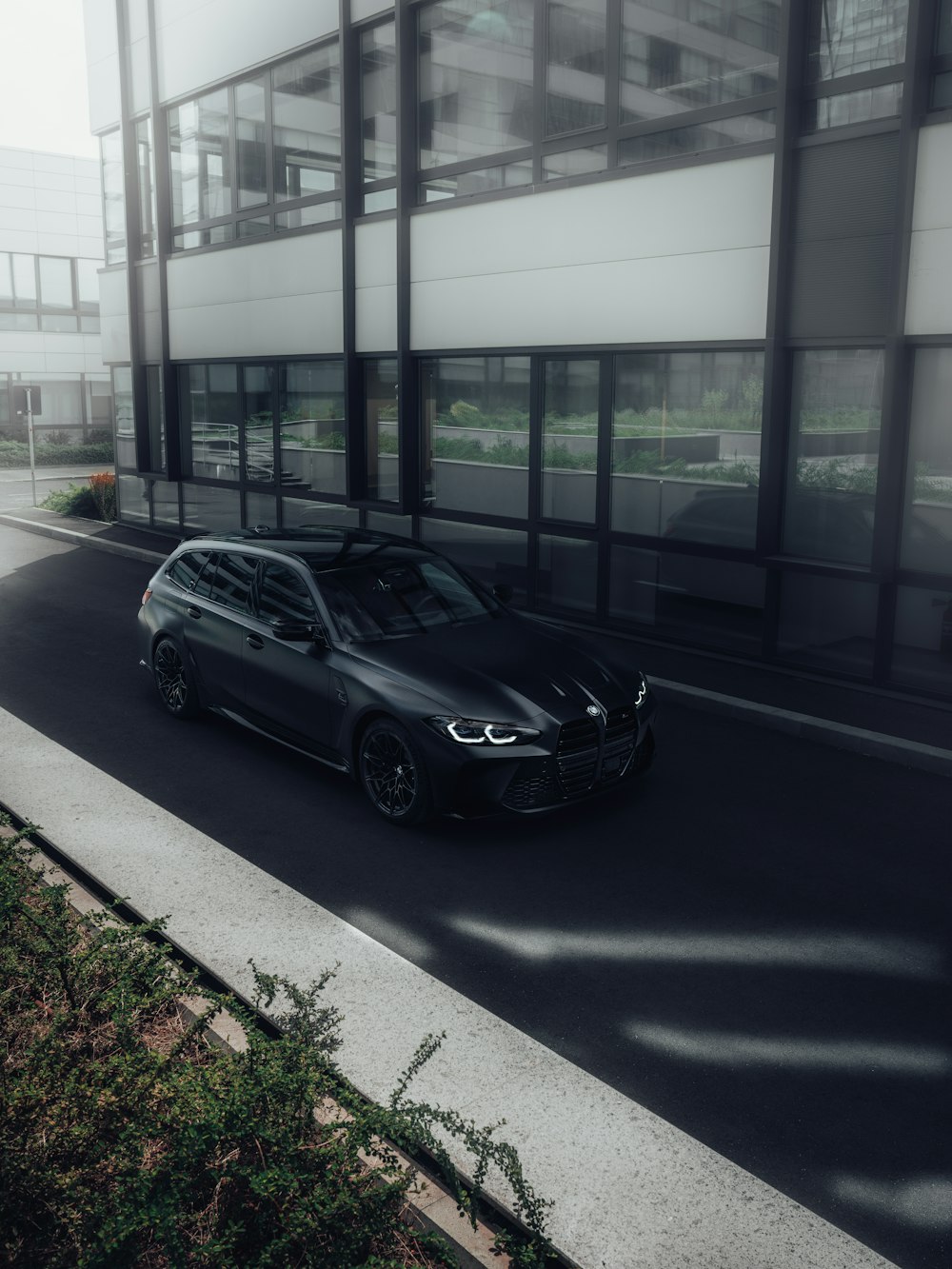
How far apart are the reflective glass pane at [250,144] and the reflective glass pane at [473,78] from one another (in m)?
3.56

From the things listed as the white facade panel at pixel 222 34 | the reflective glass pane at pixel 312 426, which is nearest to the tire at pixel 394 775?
the reflective glass pane at pixel 312 426

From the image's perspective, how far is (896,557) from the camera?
10070 millimetres

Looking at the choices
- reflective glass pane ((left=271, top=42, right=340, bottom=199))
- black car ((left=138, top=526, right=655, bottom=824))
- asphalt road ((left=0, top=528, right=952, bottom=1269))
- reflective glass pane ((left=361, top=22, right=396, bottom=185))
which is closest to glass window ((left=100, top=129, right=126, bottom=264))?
reflective glass pane ((left=271, top=42, right=340, bottom=199))

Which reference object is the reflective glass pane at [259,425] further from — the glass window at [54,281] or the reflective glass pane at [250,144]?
the glass window at [54,281]

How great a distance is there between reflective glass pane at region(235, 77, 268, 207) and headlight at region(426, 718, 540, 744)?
11916 millimetres

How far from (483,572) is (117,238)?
10.9m

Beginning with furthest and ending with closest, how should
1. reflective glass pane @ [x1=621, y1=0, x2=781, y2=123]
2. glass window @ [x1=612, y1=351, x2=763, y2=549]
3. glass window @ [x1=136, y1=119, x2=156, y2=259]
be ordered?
glass window @ [x1=136, y1=119, x2=156, y2=259], glass window @ [x1=612, y1=351, x2=763, y2=549], reflective glass pane @ [x1=621, y1=0, x2=781, y2=123]

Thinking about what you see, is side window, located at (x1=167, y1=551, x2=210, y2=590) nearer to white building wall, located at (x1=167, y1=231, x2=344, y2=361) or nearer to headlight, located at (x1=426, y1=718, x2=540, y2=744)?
headlight, located at (x1=426, y1=718, x2=540, y2=744)

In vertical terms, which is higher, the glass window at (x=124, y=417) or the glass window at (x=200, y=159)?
the glass window at (x=200, y=159)

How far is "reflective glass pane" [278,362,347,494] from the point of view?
15992 mm

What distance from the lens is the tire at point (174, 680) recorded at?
31.7ft

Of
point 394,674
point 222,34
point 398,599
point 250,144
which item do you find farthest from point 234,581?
point 222,34

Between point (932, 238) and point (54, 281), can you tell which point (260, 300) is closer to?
point (932, 238)

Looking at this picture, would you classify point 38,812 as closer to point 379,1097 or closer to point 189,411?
point 379,1097
